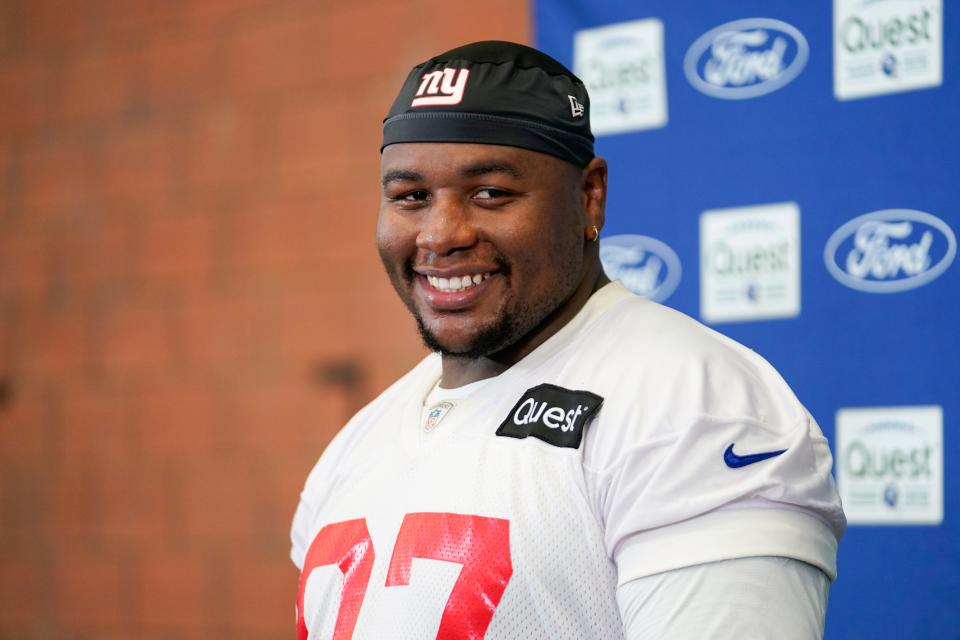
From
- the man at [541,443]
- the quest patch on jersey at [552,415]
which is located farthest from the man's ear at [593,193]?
the quest patch on jersey at [552,415]

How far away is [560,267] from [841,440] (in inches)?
34.6

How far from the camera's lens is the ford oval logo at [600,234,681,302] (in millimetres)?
2023

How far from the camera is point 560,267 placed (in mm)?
1170

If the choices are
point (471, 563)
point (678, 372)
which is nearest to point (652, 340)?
point (678, 372)

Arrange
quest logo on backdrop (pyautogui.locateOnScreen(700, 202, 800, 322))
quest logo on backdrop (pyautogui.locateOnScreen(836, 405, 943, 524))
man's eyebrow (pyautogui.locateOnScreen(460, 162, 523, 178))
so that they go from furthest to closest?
1. quest logo on backdrop (pyautogui.locateOnScreen(700, 202, 800, 322))
2. quest logo on backdrop (pyautogui.locateOnScreen(836, 405, 943, 524))
3. man's eyebrow (pyautogui.locateOnScreen(460, 162, 523, 178))

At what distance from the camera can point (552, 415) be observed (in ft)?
3.48

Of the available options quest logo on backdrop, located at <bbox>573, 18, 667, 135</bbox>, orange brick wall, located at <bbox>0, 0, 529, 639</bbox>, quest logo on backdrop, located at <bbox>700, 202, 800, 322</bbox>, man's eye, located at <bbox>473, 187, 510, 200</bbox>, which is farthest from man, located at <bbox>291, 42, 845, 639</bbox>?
orange brick wall, located at <bbox>0, 0, 529, 639</bbox>

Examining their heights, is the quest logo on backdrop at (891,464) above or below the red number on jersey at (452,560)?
below

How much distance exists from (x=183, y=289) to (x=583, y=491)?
1.97 meters

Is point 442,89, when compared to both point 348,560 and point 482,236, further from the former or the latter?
point 348,560

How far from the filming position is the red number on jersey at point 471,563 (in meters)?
1.01

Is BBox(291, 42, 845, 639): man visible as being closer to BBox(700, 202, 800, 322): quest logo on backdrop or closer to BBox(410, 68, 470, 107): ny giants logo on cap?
BBox(410, 68, 470, 107): ny giants logo on cap

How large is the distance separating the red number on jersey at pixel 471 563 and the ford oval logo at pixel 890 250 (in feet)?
3.43

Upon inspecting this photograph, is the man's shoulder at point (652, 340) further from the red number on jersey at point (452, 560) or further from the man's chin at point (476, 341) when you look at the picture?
the red number on jersey at point (452, 560)
